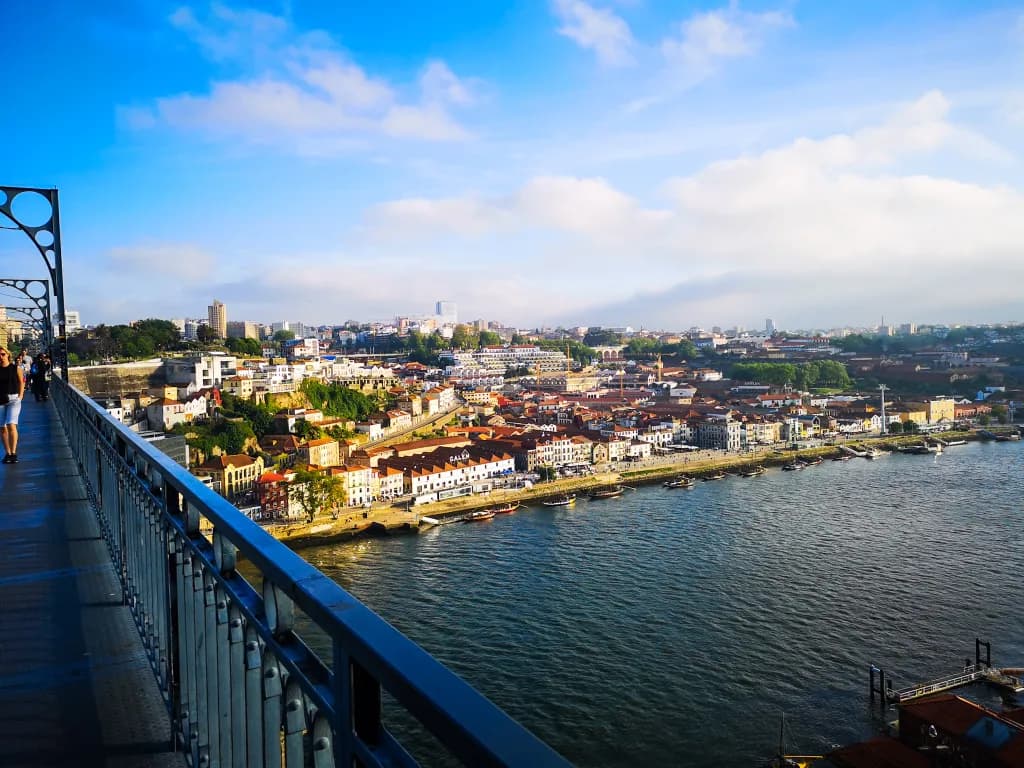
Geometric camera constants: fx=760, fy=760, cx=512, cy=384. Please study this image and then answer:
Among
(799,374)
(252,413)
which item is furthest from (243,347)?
(799,374)

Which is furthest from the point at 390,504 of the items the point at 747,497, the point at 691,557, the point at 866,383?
the point at 866,383

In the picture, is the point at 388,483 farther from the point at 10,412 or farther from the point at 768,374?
the point at 768,374

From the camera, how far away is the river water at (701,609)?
13.3ft

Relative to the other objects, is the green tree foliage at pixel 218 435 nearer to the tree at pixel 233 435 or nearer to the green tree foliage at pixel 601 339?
the tree at pixel 233 435

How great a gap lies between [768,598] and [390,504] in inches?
206

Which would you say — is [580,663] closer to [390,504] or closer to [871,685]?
[871,685]

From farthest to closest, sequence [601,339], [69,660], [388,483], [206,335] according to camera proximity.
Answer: [601,339] → [206,335] → [388,483] → [69,660]

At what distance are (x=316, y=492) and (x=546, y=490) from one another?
3.52m

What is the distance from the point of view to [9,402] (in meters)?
1.73

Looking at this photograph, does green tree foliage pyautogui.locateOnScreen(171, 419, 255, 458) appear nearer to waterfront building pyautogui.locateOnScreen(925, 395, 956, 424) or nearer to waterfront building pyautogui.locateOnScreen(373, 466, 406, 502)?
waterfront building pyautogui.locateOnScreen(373, 466, 406, 502)

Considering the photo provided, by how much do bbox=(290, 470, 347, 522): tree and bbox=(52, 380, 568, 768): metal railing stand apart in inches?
325

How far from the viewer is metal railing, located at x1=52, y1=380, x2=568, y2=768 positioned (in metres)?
0.24

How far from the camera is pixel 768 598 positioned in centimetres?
576

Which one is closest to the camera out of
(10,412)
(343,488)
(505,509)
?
(10,412)
